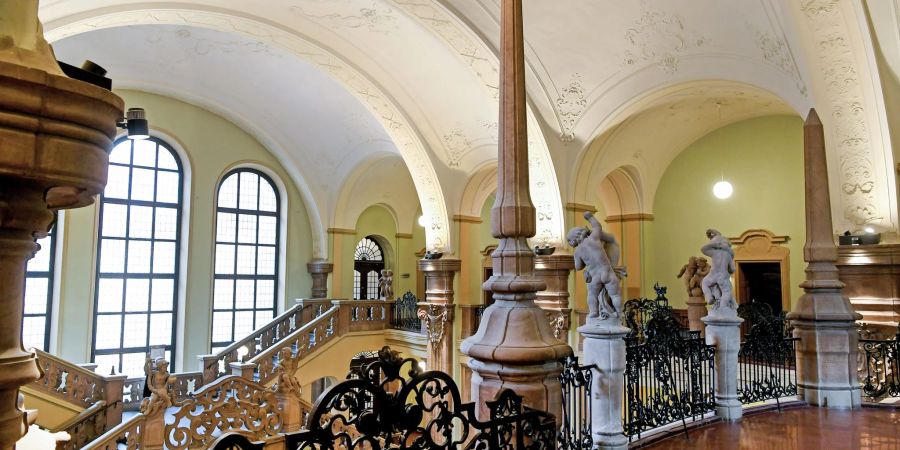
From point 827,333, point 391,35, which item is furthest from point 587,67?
point 827,333

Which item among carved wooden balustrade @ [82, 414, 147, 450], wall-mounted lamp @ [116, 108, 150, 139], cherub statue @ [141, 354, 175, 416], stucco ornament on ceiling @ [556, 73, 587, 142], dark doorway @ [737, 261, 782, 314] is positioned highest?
stucco ornament on ceiling @ [556, 73, 587, 142]

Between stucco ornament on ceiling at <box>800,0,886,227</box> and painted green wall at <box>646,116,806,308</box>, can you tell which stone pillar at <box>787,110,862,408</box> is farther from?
painted green wall at <box>646,116,806,308</box>

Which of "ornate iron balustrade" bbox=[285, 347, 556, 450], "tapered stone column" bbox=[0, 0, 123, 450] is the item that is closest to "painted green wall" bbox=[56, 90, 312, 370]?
"ornate iron balustrade" bbox=[285, 347, 556, 450]

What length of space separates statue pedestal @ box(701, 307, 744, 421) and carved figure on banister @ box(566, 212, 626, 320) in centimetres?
199

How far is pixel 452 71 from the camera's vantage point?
11.2 metres

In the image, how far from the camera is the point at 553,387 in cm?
395

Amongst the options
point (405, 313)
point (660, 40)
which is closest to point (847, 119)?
point (660, 40)

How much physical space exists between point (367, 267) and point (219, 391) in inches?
404

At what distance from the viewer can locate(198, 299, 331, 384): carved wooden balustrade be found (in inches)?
518

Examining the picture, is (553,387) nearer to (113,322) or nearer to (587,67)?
(587,67)

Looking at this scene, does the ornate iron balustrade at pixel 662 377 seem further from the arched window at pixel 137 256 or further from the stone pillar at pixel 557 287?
the arched window at pixel 137 256

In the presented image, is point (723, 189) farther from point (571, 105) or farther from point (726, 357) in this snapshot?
point (726, 357)

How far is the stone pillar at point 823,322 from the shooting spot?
23.5 feet

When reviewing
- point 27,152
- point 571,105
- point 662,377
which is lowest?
point 662,377
